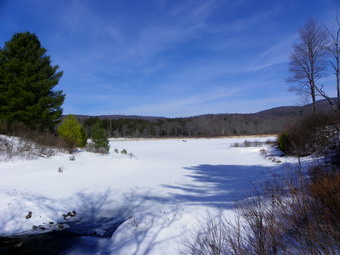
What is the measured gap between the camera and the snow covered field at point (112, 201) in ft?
14.6

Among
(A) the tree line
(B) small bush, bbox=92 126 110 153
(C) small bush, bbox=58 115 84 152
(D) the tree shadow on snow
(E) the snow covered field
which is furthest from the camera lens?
(A) the tree line

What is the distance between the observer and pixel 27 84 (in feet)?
52.1

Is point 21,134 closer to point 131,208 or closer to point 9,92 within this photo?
point 9,92

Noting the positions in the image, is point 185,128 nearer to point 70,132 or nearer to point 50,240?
point 70,132

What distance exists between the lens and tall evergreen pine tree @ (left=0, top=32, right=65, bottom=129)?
15547 millimetres

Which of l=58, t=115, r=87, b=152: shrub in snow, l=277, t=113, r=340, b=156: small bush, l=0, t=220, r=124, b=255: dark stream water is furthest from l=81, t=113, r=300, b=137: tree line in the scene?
l=0, t=220, r=124, b=255: dark stream water

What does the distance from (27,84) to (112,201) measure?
13.3 metres

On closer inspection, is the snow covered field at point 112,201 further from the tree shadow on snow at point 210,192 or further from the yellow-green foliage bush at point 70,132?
the yellow-green foliage bush at point 70,132

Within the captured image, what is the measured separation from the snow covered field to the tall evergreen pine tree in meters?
5.87

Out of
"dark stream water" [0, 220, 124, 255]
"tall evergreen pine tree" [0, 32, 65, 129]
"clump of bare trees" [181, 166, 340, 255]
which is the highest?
"tall evergreen pine tree" [0, 32, 65, 129]

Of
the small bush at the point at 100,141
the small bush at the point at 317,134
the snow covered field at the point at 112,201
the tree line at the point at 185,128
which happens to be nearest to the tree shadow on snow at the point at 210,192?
the snow covered field at the point at 112,201

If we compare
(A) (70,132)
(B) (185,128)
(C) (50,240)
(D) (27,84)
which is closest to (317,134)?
(C) (50,240)

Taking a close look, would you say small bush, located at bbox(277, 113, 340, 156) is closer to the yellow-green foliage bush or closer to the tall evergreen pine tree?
the yellow-green foliage bush

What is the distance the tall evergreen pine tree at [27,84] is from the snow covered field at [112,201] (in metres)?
5.87
